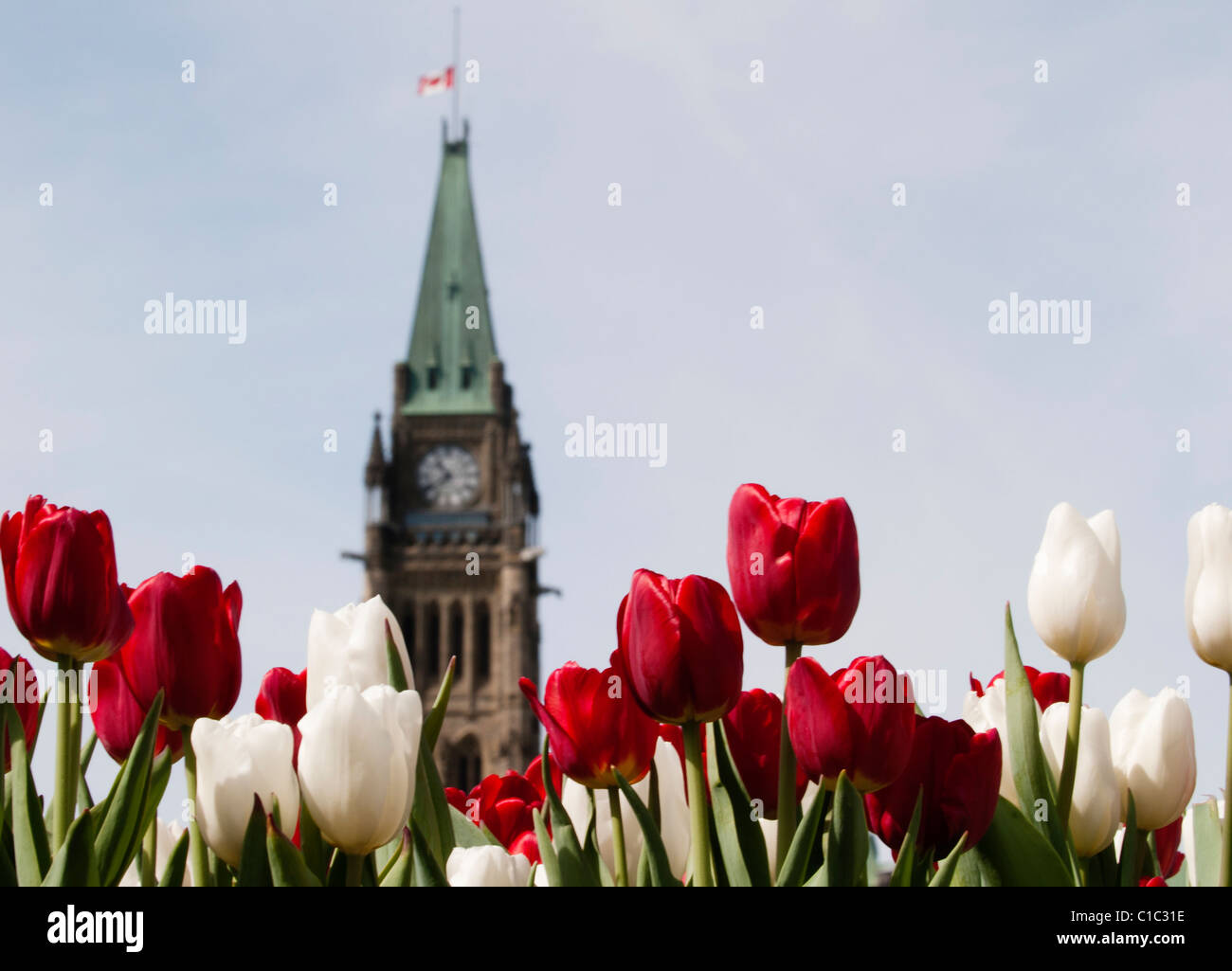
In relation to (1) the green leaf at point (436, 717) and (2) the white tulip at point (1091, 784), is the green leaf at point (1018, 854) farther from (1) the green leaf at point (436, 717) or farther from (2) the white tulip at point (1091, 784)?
(1) the green leaf at point (436, 717)

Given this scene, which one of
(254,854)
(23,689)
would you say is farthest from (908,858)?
(23,689)

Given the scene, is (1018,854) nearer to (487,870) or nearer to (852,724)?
(852,724)

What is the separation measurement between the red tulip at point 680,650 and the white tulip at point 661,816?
0.24m

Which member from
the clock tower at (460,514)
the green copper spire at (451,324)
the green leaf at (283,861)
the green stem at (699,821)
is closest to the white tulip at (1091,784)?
the green stem at (699,821)

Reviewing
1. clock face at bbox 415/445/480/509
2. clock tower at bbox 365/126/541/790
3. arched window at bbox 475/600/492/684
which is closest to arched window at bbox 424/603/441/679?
clock tower at bbox 365/126/541/790

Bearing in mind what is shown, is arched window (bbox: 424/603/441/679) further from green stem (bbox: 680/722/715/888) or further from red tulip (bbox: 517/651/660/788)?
green stem (bbox: 680/722/715/888)

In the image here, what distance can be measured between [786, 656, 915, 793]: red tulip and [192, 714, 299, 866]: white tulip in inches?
18.1

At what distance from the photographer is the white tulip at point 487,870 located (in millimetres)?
1244

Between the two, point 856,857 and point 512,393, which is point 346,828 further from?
point 512,393

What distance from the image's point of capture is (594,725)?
151cm

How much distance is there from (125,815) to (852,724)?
1.99 feet
